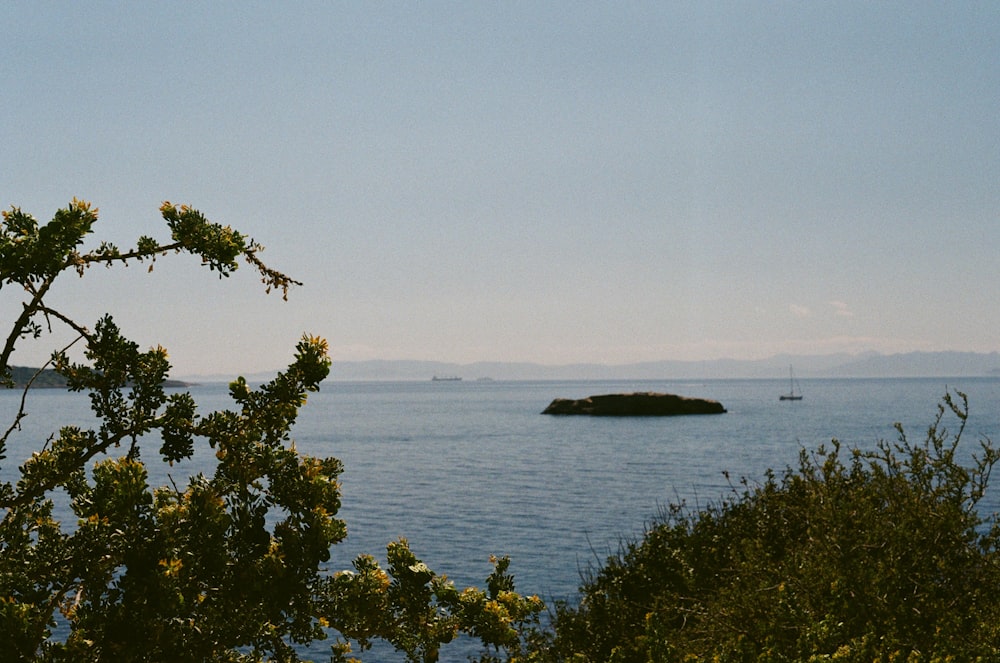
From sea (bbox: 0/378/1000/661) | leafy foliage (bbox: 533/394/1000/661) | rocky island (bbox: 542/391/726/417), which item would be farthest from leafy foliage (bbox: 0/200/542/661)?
rocky island (bbox: 542/391/726/417)

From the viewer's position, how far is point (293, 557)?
608 cm

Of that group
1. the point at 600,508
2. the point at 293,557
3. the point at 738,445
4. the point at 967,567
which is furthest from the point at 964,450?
the point at 293,557

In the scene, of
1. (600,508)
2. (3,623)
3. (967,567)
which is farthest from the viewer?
(600,508)

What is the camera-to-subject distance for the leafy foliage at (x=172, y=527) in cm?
544

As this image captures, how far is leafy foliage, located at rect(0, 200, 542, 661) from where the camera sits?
5.44 meters

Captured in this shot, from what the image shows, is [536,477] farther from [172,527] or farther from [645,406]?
[645,406]

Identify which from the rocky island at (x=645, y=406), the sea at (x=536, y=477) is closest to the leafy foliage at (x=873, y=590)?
the sea at (x=536, y=477)

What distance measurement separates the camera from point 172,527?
5.68 meters

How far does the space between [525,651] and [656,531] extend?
5.32m

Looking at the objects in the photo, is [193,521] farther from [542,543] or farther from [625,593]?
[542,543]

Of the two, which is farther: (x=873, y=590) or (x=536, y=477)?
(x=536, y=477)

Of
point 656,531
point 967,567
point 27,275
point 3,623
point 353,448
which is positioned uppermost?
point 27,275

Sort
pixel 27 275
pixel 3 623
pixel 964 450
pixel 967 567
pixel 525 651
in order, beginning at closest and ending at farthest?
pixel 3 623
pixel 27 275
pixel 967 567
pixel 525 651
pixel 964 450

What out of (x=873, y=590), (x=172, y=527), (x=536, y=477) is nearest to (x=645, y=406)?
(x=536, y=477)
